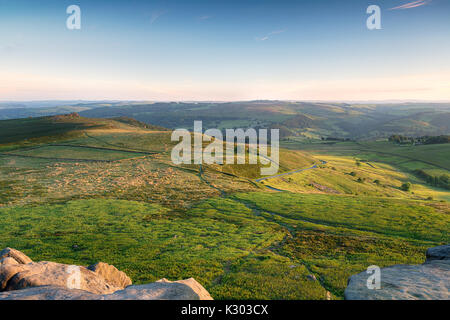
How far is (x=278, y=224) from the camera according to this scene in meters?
36.9

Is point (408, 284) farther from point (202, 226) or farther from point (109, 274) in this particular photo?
point (202, 226)

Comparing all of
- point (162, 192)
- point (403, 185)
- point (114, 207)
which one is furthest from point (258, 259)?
point (403, 185)

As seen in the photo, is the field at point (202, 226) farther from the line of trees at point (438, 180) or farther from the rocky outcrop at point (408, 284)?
the line of trees at point (438, 180)

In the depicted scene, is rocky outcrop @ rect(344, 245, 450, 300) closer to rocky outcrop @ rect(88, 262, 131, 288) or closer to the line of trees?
rocky outcrop @ rect(88, 262, 131, 288)

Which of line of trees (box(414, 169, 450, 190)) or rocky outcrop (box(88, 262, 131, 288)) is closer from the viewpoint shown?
rocky outcrop (box(88, 262, 131, 288))

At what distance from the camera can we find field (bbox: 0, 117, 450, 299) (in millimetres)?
20203

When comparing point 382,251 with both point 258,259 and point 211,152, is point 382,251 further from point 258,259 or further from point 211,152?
point 211,152

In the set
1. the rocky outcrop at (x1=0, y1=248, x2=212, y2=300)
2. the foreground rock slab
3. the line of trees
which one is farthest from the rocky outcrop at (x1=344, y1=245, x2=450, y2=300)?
the line of trees

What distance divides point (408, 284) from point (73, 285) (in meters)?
18.1

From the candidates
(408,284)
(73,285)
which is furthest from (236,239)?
(73,285)

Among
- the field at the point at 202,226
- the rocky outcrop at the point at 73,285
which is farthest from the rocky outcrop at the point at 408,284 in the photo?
the rocky outcrop at the point at 73,285

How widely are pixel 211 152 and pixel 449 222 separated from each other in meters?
79.6

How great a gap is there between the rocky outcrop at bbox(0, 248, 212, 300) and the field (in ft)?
18.5
